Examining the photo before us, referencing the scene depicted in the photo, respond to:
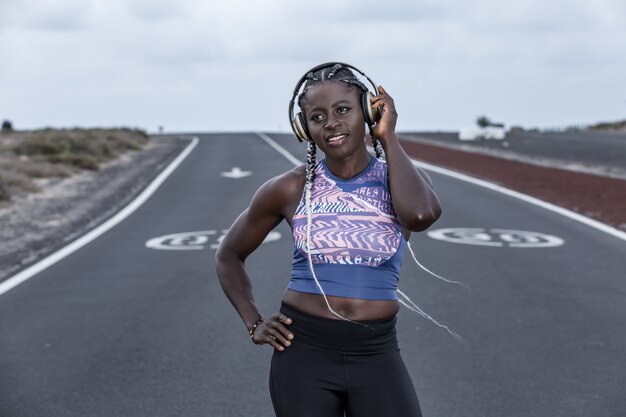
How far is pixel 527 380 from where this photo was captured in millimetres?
6500

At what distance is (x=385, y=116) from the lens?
10.7 ft

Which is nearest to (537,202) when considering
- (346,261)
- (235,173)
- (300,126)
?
(235,173)

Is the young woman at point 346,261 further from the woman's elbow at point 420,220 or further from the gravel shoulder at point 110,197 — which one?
the gravel shoulder at point 110,197

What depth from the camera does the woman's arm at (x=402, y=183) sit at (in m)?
3.18

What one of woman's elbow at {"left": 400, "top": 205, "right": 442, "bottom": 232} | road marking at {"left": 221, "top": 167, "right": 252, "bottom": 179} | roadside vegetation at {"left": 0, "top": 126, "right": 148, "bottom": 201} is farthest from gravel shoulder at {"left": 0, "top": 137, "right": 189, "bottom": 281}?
woman's elbow at {"left": 400, "top": 205, "right": 442, "bottom": 232}

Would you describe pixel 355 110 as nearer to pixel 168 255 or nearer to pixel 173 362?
pixel 173 362

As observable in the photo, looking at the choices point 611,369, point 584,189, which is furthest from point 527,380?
point 584,189

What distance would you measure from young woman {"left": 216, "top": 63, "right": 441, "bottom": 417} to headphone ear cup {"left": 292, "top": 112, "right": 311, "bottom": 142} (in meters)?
0.05

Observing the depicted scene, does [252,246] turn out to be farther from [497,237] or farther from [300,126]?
[497,237]

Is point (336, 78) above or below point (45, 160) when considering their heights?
above

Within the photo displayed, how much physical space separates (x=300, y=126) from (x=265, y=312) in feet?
17.1

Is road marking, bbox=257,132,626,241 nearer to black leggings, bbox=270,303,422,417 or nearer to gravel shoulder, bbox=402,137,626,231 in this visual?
gravel shoulder, bbox=402,137,626,231

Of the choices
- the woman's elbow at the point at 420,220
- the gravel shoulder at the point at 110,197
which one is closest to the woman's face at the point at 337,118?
the woman's elbow at the point at 420,220

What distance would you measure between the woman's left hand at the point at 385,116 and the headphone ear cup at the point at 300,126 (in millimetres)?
304
